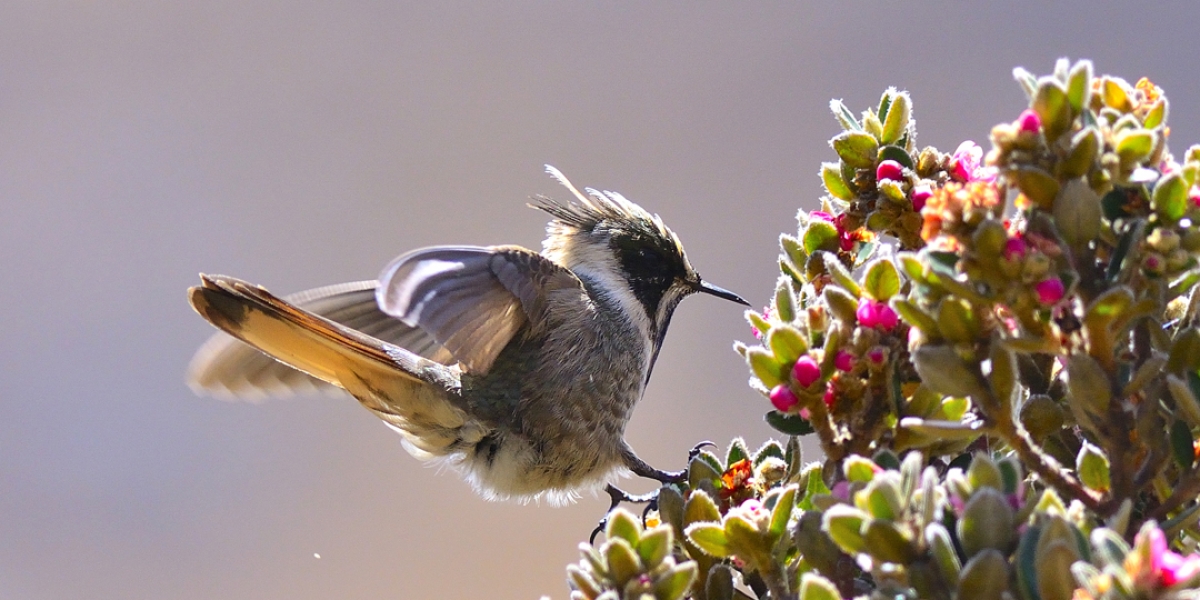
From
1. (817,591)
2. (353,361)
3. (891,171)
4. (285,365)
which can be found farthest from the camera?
(285,365)

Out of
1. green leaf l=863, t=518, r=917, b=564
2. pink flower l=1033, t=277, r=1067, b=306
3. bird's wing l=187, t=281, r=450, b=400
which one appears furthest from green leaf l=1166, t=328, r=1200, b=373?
bird's wing l=187, t=281, r=450, b=400

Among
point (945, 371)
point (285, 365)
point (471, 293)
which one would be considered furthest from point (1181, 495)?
point (285, 365)

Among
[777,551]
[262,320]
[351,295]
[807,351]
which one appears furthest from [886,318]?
[351,295]

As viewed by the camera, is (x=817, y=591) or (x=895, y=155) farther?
(x=895, y=155)

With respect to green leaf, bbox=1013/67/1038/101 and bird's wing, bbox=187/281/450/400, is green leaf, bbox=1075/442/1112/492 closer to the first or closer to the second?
green leaf, bbox=1013/67/1038/101

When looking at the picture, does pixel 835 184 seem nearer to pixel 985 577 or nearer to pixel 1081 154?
pixel 1081 154

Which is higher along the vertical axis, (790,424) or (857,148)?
(857,148)

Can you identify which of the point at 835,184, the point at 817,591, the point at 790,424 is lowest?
the point at 817,591

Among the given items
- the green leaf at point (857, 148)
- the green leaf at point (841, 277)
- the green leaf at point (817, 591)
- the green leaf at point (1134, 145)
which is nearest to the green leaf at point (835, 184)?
the green leaf at point (857, 148)
